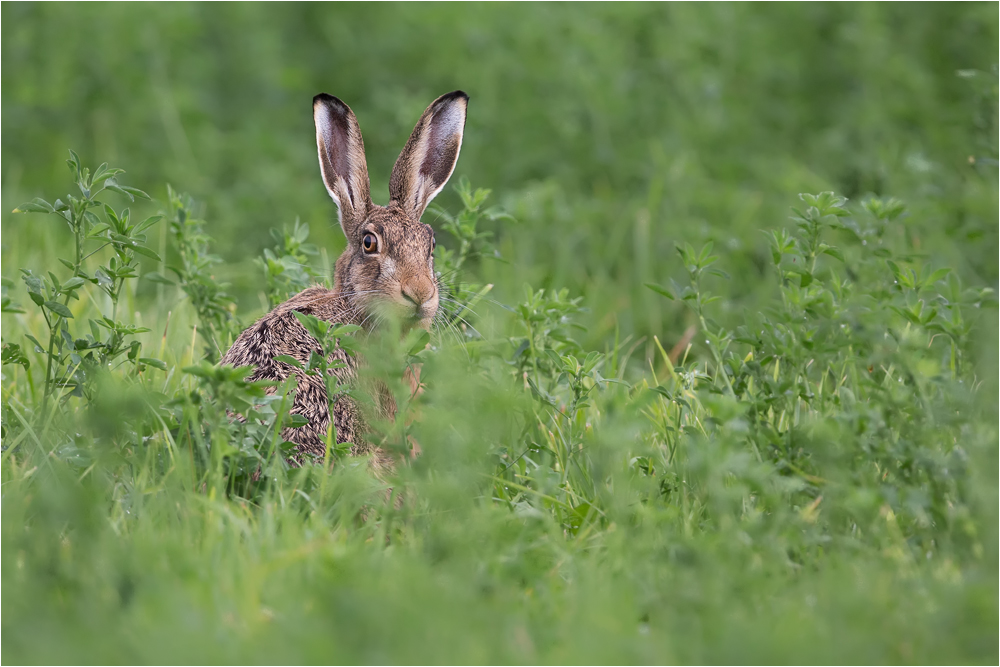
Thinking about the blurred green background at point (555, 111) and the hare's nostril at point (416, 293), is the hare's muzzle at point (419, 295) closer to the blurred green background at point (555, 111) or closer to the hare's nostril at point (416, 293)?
the hare's nostril at point (416, 293)

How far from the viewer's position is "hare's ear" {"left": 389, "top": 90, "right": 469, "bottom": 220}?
4664 millimetres

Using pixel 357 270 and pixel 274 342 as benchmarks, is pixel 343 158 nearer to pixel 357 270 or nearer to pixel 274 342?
pixel 357 270

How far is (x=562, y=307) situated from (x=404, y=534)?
1.14m

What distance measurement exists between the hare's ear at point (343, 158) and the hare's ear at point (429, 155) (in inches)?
5.7

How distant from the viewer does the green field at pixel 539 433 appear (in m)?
2.73

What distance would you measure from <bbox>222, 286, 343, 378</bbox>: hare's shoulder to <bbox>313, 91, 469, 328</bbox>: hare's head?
27 centimetres

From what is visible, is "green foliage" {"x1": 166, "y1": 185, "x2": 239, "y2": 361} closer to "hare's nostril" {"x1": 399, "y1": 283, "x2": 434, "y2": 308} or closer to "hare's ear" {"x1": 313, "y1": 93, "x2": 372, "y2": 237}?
"hare's ear" {"x1": 313, "y1": 93, "x2": 372, "y2": 237}

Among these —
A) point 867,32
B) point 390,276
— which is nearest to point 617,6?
point 867,32

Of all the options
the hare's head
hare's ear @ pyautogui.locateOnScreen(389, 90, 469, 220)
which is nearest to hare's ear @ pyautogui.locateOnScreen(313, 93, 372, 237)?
the hare's head

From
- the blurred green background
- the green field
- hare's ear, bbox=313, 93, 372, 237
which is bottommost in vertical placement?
the green field

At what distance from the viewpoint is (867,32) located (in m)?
7.98

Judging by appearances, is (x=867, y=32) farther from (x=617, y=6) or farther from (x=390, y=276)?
(x=390, y=276)

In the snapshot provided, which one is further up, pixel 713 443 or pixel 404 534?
pixel 713 443

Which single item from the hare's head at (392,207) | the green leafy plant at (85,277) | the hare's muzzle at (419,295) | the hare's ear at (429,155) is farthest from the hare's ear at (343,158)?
the green leafy plant at (85,277)
